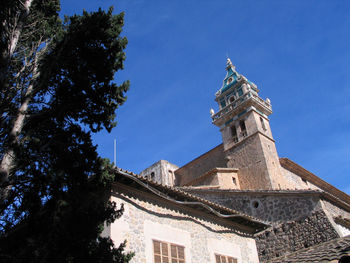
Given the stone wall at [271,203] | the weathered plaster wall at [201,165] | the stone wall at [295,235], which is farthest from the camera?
the weathered plaster wall at [201,165]

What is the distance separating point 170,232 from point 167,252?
645 millimetres

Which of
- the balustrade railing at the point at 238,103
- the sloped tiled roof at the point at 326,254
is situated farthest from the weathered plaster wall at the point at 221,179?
the sloped tiled roof at the point at 326,254

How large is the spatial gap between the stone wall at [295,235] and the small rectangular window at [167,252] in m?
8.31

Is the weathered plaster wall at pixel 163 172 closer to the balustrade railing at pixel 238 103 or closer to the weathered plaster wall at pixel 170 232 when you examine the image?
the balustrade railing at pixel 238 103

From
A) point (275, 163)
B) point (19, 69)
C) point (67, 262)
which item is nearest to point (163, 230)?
point (67, 262)

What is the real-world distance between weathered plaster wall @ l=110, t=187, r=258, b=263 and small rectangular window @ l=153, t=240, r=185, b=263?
0.15m

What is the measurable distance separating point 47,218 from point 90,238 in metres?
1.12

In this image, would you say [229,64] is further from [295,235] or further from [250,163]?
[295,235]

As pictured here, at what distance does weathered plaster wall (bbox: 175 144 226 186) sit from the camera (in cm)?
2986

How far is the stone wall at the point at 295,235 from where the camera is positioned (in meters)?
15.7

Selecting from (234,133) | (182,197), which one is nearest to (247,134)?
(234,133)

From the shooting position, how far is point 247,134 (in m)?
26.7

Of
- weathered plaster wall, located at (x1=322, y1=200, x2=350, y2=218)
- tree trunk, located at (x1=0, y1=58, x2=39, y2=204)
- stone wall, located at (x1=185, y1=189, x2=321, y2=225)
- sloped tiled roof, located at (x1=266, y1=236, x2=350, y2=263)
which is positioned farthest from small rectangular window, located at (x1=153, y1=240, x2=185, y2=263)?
weathered plaster wall, located at (x1=322, y1=200, x2=350, y2=218)

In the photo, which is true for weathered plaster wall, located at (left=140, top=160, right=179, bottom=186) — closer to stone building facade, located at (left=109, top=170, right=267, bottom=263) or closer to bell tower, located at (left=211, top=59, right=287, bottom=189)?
bell tower, located at (left=211, top=59, right=287, bottom=189)
